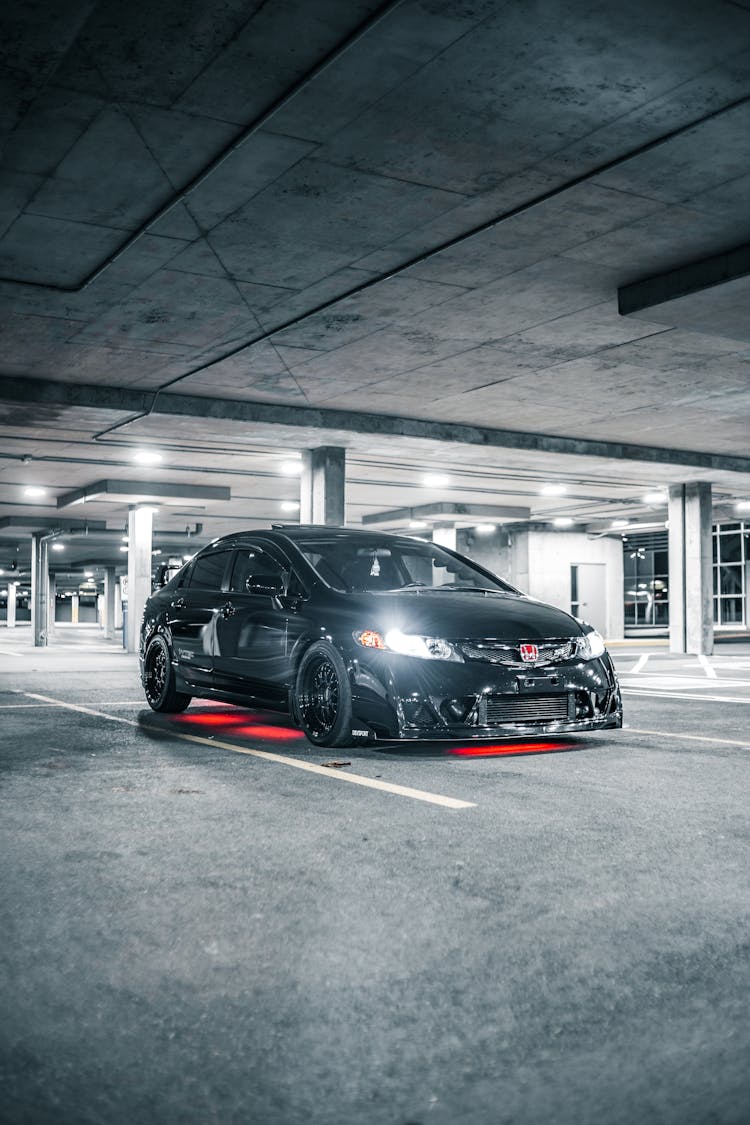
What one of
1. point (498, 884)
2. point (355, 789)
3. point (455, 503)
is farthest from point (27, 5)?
point (455, 503)

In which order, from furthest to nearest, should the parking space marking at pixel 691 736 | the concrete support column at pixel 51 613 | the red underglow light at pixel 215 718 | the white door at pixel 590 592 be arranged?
the concrete support column at pixel 51 613
the white door at pixel 590 592
the red underglow light at pixel 215 718
the parking space marking at pixel 691 736

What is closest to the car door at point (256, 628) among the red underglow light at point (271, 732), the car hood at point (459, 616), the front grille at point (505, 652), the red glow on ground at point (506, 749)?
the red underglow light at point (271, 732)

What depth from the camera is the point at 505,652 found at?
730 centimetres

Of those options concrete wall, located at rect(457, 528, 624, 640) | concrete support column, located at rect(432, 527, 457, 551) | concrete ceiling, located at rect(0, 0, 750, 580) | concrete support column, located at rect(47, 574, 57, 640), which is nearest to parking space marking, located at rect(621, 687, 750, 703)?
concrete ceiling, located at rect(0, 0, 750, 580)

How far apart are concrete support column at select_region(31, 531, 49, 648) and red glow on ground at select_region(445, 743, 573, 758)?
30.8m

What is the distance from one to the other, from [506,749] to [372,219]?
16.1 feet

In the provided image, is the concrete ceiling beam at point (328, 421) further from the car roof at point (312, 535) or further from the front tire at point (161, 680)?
the car roof at point (312, 535)

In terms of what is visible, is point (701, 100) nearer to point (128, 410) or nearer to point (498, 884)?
point (498, 884)

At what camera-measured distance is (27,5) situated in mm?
6012

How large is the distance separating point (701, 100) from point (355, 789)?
5159mm

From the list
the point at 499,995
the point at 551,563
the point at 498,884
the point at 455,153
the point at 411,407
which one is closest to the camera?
the point at 499,995

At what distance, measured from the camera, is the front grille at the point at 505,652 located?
7223 mm

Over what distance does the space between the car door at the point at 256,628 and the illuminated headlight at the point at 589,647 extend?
2.20 metres

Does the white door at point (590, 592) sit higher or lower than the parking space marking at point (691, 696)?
higher
